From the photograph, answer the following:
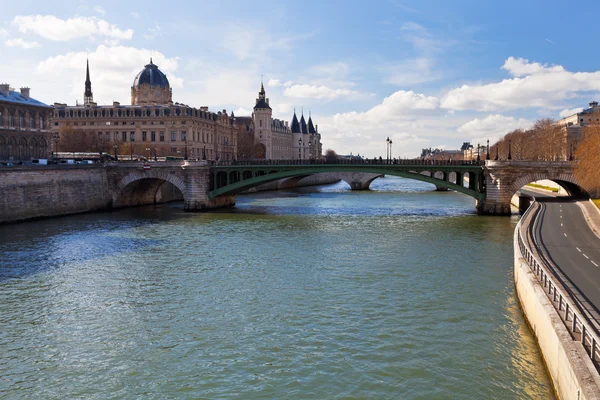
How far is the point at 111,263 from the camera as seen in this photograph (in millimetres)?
28734

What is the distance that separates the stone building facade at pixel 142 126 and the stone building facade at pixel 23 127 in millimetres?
28147

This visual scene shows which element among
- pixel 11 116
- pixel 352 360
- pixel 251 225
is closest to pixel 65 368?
pixel 352 360

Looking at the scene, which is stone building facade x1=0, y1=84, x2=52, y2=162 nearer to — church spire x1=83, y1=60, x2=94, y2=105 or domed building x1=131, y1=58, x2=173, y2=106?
domed building x1=131, y1=58, x2=173, y2=106

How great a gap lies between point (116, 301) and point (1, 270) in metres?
8.72

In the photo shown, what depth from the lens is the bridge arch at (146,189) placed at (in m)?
57.3

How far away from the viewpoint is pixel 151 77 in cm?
10569

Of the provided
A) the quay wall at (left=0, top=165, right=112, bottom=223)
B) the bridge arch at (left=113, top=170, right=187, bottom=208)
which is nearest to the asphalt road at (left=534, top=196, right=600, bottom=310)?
the bridge arch at (left=113, top=170, right=187, bottom=208)

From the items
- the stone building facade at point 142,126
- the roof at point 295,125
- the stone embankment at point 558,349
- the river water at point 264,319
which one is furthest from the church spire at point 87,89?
the stone embankment at point 558,349

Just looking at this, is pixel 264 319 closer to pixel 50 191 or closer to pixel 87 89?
pixel 50 191

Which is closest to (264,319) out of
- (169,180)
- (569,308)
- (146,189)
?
(569,308)

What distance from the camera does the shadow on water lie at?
28658 mm

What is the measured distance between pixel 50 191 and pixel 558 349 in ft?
151

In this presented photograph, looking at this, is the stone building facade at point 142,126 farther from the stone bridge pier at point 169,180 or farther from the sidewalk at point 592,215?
the sidewalk at point 592,215

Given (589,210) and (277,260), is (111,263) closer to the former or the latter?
(277,260)
